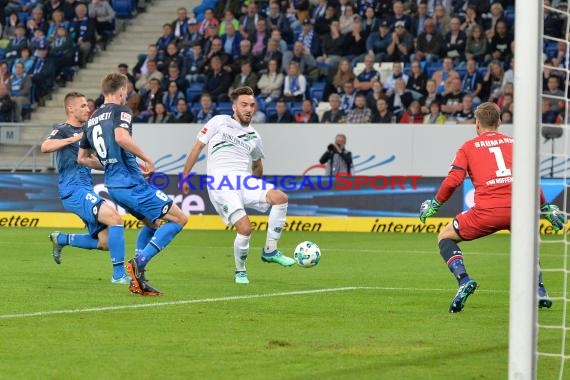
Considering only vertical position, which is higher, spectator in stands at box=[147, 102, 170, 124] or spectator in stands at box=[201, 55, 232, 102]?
spectator in stands at box=[201, 55, 232, 102]

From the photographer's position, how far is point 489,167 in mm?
10680

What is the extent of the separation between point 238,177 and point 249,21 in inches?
597

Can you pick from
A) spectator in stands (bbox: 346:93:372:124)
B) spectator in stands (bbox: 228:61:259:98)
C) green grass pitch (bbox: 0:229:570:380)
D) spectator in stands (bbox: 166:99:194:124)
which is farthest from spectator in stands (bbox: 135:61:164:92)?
green grass pitch (bbox: 0:229:570:380)

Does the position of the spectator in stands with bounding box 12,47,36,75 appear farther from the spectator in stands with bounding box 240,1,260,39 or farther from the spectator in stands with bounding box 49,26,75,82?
the spectator in stands with bounding box 240,1,260,39

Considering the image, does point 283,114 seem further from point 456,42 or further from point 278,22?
point 456,42

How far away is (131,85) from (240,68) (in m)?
2.61

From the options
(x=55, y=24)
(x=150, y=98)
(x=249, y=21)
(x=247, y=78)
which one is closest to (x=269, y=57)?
(x=247, y=78)

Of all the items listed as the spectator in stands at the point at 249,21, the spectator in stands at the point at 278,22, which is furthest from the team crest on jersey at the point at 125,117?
the spectator in stands at the point at 249,21

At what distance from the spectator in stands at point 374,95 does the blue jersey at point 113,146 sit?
1284 centimetres

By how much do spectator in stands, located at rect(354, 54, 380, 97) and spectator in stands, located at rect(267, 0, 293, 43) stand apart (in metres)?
2.56

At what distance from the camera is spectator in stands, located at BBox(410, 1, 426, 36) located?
26.5m

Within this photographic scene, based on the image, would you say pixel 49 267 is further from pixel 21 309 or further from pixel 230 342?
A: pixel 230 342

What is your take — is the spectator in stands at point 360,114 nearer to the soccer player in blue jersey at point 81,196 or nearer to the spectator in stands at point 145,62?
the spectator in stands at point 145,62

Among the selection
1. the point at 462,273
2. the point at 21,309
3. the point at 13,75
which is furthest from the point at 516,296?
the point at 13,75
